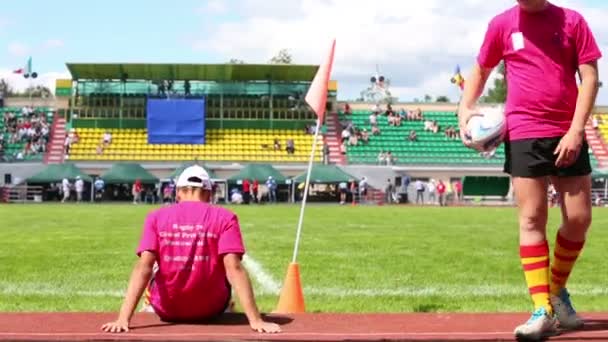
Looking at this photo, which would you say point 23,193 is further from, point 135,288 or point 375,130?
point 135,288

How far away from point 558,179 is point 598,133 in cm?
5575

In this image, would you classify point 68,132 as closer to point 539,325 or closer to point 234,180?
point 234,180

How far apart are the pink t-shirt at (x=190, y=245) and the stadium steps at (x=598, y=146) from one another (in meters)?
51.5

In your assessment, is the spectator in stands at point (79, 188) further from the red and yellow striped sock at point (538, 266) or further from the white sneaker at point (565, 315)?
the red and yellow striped sock at point (538, 266)

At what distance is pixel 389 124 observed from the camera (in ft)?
195

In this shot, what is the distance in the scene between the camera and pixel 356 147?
→ 184 ft

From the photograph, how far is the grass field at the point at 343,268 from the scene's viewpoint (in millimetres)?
8906

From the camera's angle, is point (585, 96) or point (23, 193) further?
point (23, 193)

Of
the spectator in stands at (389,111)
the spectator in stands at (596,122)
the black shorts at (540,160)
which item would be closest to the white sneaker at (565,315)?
the black shorts at (540,160)

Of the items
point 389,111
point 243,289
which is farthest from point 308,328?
point 389,111

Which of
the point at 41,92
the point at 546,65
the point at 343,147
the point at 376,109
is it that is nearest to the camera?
the point at 546,65

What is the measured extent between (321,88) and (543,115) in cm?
319

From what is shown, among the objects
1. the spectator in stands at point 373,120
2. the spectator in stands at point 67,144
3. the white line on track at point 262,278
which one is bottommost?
the white line on track at point 262,278

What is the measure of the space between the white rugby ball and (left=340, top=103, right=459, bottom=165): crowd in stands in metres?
47.4
